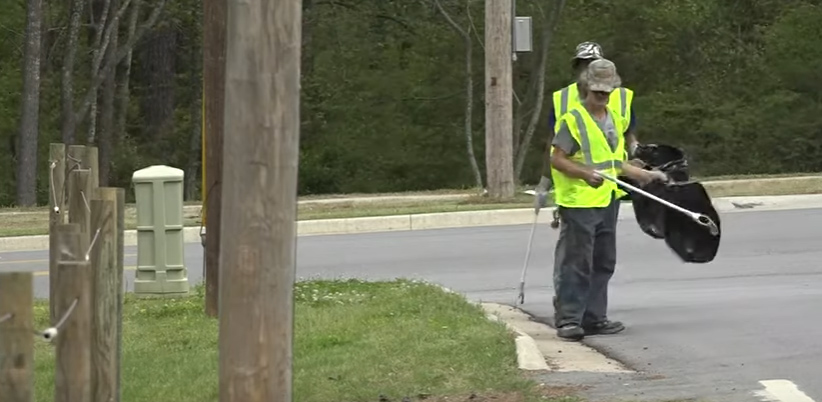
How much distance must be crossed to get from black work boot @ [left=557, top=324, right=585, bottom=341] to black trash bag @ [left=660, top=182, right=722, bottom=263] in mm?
792

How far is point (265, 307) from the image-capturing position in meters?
5.15

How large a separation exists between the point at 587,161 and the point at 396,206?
38.6ft

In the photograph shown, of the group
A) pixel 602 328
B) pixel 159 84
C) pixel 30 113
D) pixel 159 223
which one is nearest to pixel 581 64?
pixel 602 328

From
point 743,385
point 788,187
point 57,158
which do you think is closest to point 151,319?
point 57,158

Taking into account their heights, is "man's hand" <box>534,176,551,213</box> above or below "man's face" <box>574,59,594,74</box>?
below

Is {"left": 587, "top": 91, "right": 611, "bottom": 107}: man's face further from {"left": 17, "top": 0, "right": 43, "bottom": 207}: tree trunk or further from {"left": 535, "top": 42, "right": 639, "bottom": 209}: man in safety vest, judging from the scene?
{"left": 17, "top": 0, "right": 43, "bottom": 207}: tree trunk

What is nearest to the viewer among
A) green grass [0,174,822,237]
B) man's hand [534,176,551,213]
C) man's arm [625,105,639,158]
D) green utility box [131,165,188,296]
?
man's arm [625,105,639,158]

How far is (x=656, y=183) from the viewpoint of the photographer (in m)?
9.19

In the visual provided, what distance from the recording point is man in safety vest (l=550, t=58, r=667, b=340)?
8.99m

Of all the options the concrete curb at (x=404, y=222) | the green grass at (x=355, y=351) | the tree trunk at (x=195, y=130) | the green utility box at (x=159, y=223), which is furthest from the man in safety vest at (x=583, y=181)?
the tree trunk at (x=195, y=130)

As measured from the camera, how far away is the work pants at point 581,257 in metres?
9.07

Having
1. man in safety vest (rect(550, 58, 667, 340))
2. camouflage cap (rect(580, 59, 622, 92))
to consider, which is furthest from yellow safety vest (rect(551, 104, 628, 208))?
camouflage cap (rect(580, 59, 622, 92))

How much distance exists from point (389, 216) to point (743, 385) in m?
10.9

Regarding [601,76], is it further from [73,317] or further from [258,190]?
[73,317]
